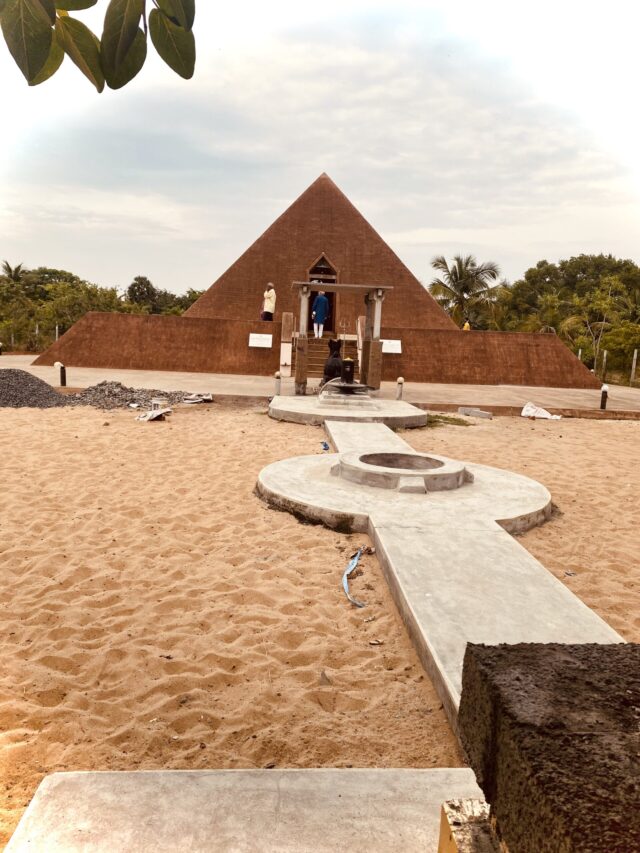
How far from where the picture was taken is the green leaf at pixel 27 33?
106 centimetres

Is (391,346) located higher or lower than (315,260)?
lower

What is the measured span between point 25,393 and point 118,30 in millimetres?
11183

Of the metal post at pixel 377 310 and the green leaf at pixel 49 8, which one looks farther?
the metal post at pixel 377 310

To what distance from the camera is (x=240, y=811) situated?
5.63 feet

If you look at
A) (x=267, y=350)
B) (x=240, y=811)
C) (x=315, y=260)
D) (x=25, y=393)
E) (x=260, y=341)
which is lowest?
(x=240, y=811)

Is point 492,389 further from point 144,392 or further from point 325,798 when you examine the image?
point 325,798

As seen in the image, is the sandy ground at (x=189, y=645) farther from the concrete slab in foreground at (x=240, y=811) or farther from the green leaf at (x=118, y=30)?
the green leaf at (x=118, y=30)

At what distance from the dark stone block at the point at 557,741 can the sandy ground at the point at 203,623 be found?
49.7 inches

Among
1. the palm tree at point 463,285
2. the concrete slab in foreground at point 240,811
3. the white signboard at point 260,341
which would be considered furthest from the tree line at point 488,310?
the concrete slab in foreground at point 240,811

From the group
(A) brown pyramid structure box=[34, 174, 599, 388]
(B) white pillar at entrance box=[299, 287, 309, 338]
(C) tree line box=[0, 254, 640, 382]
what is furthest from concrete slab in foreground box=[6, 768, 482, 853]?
(C) tree line box=[0, 254, 640, 382]

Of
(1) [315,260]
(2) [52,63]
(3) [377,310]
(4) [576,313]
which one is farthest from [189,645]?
(4) [576,313]

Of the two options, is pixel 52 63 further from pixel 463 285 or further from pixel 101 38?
pixel 463 285

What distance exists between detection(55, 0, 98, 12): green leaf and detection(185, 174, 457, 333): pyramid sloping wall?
21.9m

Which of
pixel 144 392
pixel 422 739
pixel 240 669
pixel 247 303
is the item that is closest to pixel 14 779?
pixel 240 669
